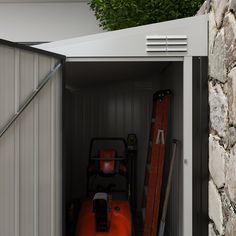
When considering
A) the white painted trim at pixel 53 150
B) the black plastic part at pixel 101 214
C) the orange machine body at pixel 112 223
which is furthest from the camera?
the orange machine body at pixel 112 223

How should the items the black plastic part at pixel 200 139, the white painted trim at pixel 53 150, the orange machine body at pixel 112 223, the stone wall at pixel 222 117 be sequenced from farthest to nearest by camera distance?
the orange machine body at pixel 112 223, the black plastic part at pixel 200 139, the white painted trim at pixel 53 150, the stone wall at pixel 222 117

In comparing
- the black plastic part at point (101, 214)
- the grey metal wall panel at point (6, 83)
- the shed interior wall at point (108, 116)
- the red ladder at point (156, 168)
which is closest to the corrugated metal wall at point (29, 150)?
the grey metal wall panel at point (6, 83)

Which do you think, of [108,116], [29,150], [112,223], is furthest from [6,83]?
[108,116]

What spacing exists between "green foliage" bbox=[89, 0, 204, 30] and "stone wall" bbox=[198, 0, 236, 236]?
4.01ft

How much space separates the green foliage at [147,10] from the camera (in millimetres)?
3713

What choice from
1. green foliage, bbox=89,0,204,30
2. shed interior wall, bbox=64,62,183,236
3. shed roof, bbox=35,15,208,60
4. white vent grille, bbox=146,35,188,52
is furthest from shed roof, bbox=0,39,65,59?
shed interior wall, bbox=64,62,183,236

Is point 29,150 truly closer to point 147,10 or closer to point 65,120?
point 65,120

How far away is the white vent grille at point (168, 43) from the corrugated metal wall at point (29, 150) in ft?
2.56

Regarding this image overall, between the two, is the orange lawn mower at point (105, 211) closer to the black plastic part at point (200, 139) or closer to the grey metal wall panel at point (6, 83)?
the black plastic part at point (200, 139)

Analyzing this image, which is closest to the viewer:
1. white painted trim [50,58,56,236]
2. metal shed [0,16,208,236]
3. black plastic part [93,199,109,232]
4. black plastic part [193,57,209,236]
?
metal shed [0,16,208,236]

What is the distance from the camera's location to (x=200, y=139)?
253 centimetres

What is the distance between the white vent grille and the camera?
2.50 m

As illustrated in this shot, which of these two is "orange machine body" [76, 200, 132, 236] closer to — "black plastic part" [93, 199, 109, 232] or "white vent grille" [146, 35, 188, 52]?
"black plastic part" [93, 199, 109, 232]

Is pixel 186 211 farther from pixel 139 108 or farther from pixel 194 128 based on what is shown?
pixel 139 108
